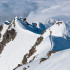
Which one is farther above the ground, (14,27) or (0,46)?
(14,27)

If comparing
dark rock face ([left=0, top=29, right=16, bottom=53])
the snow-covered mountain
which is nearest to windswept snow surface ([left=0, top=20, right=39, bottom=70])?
the snow-covered mountain

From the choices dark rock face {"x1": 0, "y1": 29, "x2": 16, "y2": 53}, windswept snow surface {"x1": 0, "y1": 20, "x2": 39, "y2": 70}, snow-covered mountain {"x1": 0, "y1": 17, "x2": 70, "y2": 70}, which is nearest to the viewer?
snow-covered mountain {"x1": 0, "y1": 17, "x2": 70, "y2": 70}

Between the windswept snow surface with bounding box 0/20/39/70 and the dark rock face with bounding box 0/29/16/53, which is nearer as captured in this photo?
the windswept snow surface with bounding box 0/20/39/70

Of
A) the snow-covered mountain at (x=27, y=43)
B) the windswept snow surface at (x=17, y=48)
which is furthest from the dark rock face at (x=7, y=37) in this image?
the windswept snow surface at (x=17, y=48)

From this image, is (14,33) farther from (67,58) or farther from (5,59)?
(67,58)

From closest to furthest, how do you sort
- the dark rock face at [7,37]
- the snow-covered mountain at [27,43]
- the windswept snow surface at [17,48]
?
the snow-covered mountain at [27,43] → the windswept snow surface at [17,48] → the dark rock face at [7,37]

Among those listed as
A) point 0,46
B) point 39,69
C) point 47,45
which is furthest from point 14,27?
point 39,69

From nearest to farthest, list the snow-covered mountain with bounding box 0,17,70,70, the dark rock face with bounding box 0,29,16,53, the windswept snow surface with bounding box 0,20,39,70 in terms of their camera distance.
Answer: the snow-covered mountain with bounding box 0,17,70,70 < the windswept snow surface with bounding box 0,20,39,70 < the dark rock face with bounding box 0,29,16,53

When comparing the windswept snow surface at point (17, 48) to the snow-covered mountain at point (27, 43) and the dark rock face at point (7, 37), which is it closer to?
the snow-covered mountain at point (27, 43)

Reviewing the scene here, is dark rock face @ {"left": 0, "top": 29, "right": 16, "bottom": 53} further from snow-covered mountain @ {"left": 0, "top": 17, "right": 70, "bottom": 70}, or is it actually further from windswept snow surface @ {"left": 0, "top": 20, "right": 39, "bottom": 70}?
windswept snow surface @ {"left": 0, "top": 20, "right": 39, "bottom": 70}

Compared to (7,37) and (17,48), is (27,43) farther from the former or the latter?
(7,37)

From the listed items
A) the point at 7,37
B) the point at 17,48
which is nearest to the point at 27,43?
the point at 17,48
